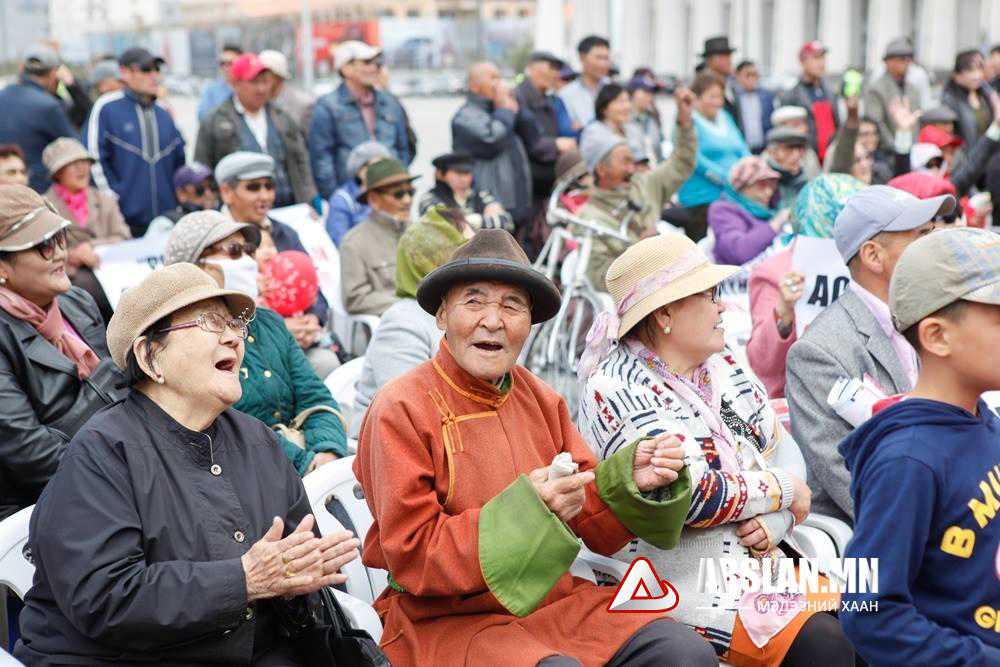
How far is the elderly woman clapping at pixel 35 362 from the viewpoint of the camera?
3918 millimetres

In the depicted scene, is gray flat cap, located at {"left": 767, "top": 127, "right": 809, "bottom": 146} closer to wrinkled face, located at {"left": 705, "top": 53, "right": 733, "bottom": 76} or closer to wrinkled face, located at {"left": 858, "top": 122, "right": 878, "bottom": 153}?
wrinkled face, located at {"left": 858, "top": 122, "right": 878, "bottom": 153}

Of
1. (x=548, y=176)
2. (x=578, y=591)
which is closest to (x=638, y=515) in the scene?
(x=578, y=591)

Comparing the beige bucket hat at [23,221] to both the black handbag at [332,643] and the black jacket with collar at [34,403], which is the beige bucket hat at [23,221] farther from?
the black handbag at [332,643]

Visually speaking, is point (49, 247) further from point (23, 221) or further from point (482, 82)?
point (482, 82)

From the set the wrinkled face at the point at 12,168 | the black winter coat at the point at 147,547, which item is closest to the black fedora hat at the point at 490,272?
the black winter coat at the point at 147,547

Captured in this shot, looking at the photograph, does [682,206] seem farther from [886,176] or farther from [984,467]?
[984,467]

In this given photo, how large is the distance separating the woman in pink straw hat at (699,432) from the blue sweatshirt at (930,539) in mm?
951

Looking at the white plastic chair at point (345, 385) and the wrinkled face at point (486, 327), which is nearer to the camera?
the wrinkled face at point (486, 327)

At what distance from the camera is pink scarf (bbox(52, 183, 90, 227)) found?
822 centimetres

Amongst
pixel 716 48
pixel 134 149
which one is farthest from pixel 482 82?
pixel 716 48

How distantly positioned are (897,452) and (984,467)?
0.66 ft

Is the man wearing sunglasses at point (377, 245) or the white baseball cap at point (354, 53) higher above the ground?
the white baseball cap at point (354, 53)

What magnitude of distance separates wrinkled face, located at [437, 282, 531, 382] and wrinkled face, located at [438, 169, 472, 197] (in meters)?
5.29

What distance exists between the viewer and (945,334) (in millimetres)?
2711
